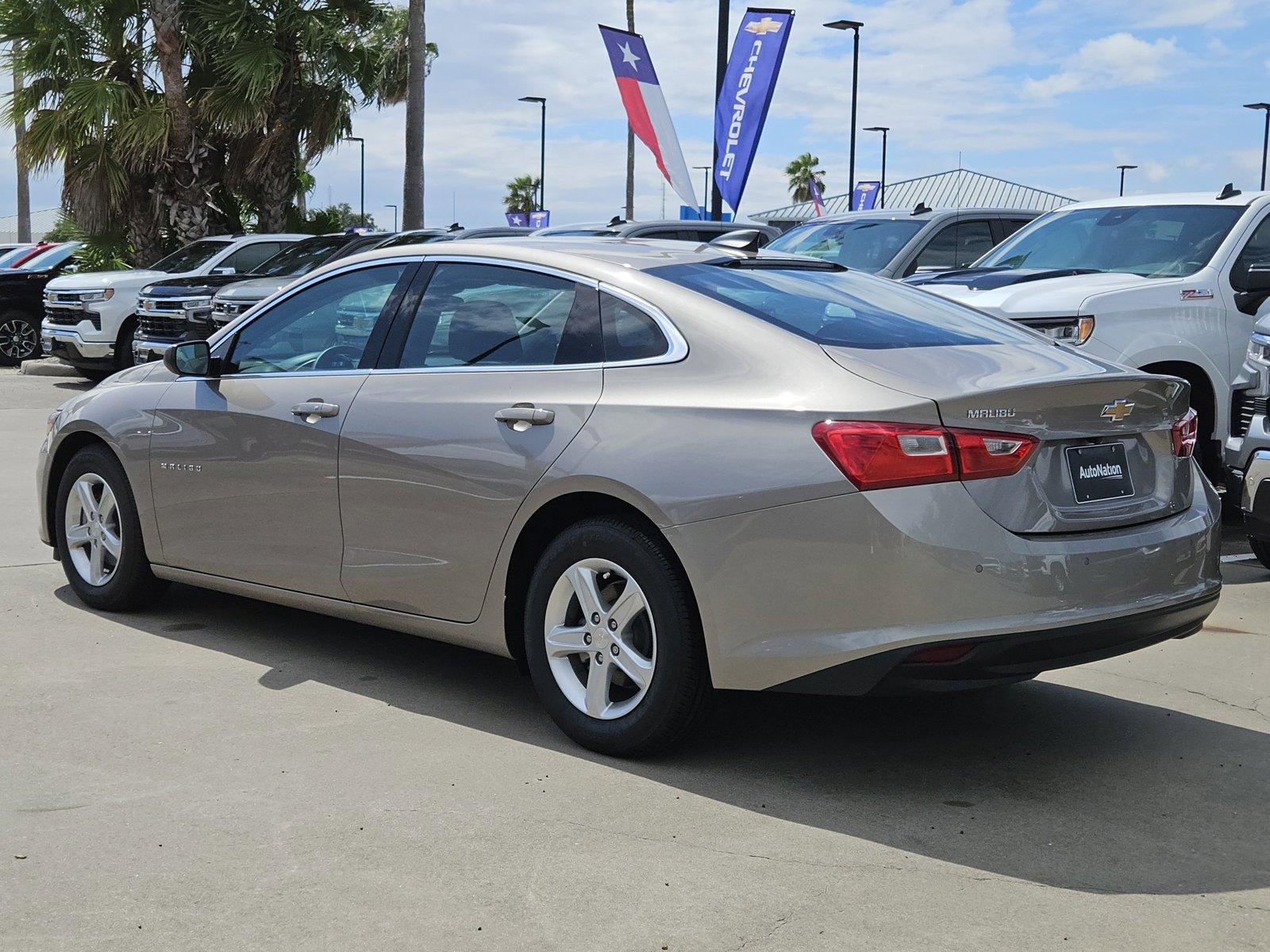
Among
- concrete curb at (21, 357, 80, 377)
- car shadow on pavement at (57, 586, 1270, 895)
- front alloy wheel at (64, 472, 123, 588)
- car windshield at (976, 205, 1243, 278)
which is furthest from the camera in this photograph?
concrete curb at (21, 357, 80, 377)

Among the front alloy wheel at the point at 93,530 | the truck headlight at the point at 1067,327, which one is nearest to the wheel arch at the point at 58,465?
the front alloy wheel at the point at 93,530

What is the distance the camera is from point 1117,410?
13.9ft

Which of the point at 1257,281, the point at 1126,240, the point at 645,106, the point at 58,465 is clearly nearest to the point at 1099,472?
the point at 58,465

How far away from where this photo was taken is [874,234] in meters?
11.8

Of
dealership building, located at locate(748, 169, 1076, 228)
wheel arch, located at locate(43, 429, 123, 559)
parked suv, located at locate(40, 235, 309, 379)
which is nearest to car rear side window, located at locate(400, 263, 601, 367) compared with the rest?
wheel arch, located at locate(43, 429, 123, 559)

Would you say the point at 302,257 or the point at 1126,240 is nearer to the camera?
the point at 1126,240

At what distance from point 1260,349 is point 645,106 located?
13.9 m

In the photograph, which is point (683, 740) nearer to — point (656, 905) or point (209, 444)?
point (656, 905)

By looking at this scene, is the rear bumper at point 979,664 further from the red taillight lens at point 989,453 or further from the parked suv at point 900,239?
the parked suv at point 900,239

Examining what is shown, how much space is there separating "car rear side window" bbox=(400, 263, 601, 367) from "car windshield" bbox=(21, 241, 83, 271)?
1816cm

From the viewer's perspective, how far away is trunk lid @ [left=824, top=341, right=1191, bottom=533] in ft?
12.9

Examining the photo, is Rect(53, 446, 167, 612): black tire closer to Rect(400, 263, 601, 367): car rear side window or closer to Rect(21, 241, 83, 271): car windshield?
Rect(400, 263, 601, 367): car rear side window

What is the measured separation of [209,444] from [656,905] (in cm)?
297

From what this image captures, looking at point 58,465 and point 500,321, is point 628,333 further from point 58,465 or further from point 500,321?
point 58,465
